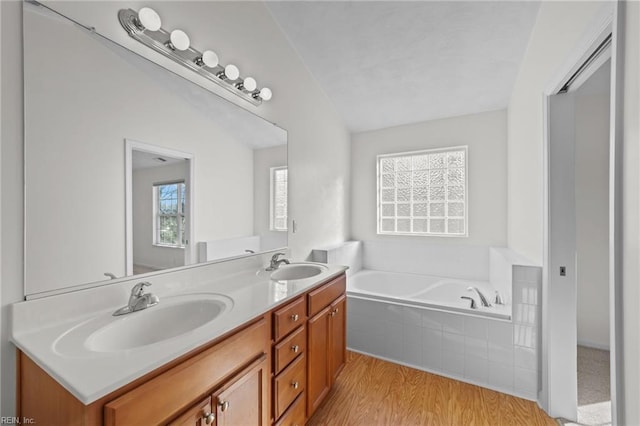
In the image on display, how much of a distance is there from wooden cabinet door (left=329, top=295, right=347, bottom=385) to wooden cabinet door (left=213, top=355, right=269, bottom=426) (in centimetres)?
69

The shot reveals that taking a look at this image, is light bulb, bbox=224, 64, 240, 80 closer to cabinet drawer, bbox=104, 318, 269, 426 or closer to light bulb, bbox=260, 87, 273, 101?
light bulb, bbox=260, 87, 273, 101

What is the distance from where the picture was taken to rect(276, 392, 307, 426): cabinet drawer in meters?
1.33

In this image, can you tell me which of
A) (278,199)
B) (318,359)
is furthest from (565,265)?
(278,199)

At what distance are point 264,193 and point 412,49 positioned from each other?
1743mm

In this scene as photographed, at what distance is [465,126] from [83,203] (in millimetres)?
3575

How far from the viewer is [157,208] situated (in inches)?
54.4

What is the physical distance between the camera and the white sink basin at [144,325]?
87 centimetres

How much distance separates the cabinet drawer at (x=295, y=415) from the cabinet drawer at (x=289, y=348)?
0.25 metres

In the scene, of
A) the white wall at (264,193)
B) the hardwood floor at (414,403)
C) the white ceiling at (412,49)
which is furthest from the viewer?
the white wall at (264,193)

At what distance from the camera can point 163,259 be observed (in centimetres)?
138

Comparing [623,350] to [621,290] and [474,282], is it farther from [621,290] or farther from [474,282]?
[474,282]

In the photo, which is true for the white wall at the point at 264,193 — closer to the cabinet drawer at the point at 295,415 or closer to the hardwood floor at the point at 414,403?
the cabinet drawer at the point at 295,415

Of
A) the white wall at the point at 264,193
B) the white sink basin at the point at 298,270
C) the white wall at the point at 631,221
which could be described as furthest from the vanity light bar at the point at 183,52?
the white wall at the point at 631,221

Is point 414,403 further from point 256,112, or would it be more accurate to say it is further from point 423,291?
point 256,112
